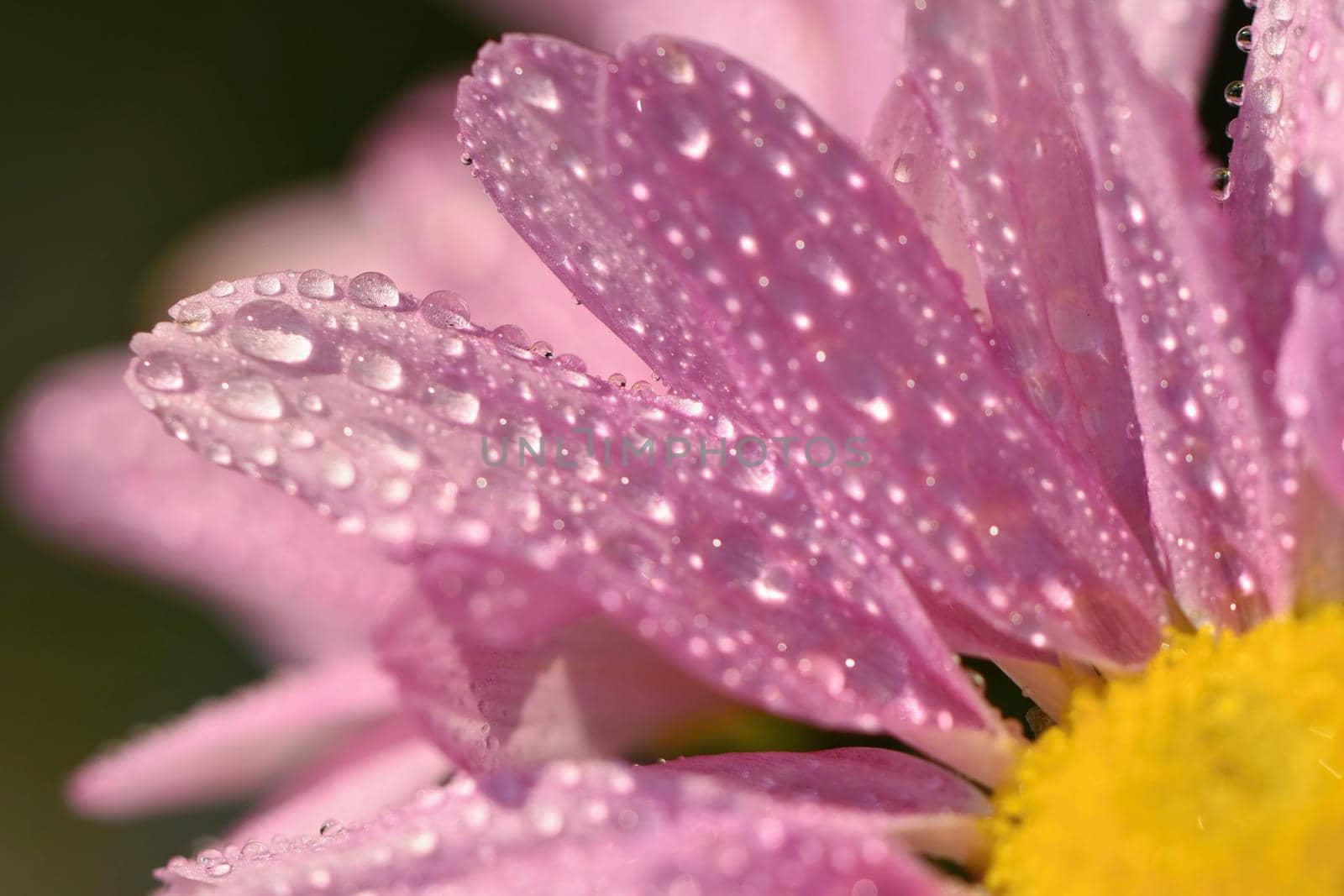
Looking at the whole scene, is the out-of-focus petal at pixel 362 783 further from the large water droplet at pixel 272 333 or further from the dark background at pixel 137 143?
the dark background at pixel 137 143

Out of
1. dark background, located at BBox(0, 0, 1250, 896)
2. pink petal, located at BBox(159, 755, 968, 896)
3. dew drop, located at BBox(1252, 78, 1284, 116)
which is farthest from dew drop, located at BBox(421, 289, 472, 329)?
dark background, located at BBox(0, 0, 1250, 896)

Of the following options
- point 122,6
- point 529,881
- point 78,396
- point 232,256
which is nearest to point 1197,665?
point 529,881

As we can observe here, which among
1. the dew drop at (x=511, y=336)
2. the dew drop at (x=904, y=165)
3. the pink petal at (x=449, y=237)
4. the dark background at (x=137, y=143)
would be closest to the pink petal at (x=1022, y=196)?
the dew drop at (x=904, y=165)

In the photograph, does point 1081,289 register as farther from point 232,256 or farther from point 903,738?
point 232,256

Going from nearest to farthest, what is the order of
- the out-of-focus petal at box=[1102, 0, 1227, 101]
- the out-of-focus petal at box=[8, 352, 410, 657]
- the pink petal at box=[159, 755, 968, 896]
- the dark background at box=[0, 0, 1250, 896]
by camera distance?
the pink petal at box=[159, 755, 968, 896]
the out-of-focus petal at box=[1102, 0, 1227, 101]
the out-of-focus petal at box=[8, 352, 410, 657]
the dark background at box=[0, 0, 1250, 896]

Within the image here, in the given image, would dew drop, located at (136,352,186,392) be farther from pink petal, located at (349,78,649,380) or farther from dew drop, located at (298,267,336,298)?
pink petal, located at (349,78,649,380)
